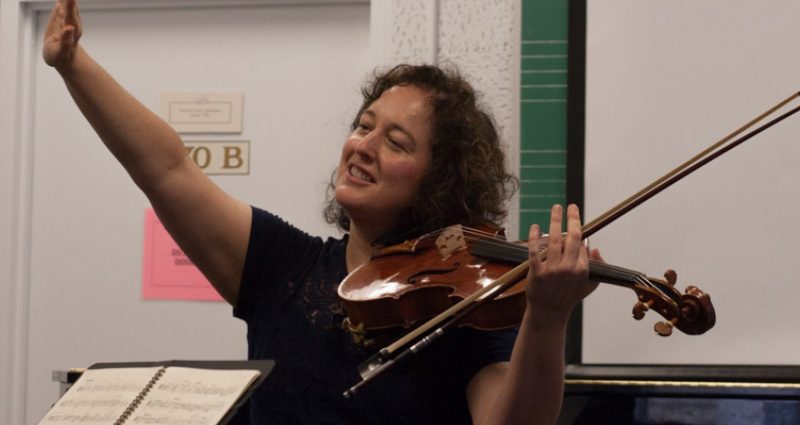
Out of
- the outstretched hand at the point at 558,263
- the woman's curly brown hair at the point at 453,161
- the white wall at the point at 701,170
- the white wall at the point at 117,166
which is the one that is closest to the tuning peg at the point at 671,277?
the outstretched hand at the point at 558,263

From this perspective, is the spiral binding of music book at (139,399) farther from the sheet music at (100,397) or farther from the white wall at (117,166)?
the white wall at (117,166)

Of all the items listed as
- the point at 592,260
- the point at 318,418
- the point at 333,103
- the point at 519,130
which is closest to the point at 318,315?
the point at 318,418

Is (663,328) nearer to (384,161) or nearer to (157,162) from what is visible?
(384,161)

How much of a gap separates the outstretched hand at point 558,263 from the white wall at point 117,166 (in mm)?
1208

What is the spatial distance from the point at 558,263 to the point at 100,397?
49 cm

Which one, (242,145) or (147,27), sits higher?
(147,27)

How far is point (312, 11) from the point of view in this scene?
234 centimetres

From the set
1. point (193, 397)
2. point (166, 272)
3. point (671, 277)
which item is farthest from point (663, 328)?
point (166, 272)

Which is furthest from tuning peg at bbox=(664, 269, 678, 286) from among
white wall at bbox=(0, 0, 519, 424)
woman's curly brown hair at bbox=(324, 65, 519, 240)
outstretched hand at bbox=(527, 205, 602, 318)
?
white wall at bbox=(0, 0, 519, 424)

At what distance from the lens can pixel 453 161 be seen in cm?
154

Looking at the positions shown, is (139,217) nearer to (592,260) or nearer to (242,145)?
(242,145)

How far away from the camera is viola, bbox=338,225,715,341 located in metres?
1.30

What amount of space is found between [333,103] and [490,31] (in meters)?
0.45

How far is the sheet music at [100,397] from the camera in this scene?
3.40 feet
